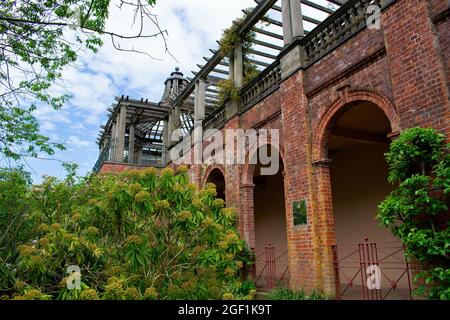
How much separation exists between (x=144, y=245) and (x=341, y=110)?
15.2 feet

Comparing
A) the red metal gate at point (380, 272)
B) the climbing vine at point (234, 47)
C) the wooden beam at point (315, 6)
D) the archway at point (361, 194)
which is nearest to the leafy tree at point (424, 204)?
the red metal gate at point (380, 272)

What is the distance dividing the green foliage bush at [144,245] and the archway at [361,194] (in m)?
4.69

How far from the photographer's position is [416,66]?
5.08 meters

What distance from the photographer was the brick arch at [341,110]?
5.52 meters

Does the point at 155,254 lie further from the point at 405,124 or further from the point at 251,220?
the point at 251,220

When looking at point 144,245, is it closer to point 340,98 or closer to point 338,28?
point 340,98

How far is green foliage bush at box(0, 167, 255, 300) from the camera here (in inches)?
135

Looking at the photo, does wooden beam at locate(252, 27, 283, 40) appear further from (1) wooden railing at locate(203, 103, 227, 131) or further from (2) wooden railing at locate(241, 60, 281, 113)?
(1) wooden railing at locate(203, 103, 227, 131)

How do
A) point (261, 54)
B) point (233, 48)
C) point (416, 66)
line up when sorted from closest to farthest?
point (416, 66) < point (233, 48) < point (261, 54)

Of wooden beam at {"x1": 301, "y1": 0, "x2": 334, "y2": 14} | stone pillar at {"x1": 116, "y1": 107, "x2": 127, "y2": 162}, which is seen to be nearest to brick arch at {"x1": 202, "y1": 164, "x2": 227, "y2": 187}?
wooden beam at {"x1": 301, "y1": 0, "x2": 334, "y2": 14}

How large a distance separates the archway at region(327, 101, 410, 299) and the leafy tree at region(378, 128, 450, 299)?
2.95 m

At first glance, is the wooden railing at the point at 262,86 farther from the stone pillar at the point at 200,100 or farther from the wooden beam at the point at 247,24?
the stone pillar at the point at 200,100

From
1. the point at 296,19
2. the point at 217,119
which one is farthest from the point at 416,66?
the point at 217,119
